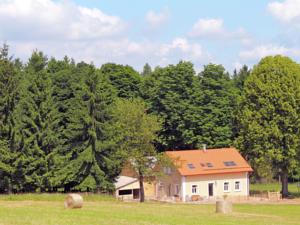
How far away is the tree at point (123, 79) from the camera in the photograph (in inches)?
3418

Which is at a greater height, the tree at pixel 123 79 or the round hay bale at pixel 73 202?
the tree at pixel 123 79

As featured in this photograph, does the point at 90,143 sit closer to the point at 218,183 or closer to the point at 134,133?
the point at 134,133

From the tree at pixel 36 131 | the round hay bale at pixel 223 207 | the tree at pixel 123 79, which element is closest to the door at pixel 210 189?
the tree at pixel 36 131

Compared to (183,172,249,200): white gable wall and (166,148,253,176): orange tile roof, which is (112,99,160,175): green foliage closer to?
(166,148,253,176): orange tile roof

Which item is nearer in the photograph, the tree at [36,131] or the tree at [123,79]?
the tree at [36,131]

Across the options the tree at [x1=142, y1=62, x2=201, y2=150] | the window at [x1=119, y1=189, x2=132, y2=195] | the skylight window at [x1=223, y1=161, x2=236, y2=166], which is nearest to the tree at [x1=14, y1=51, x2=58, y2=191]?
the window at [x1=119, y1=189, x2=132, y2=195]

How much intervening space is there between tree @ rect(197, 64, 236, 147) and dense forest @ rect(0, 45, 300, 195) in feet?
0.43

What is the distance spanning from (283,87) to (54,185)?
87.5 ft

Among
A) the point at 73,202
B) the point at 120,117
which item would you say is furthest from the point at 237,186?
the point at 73,202

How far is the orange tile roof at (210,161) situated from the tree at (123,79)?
19.8m

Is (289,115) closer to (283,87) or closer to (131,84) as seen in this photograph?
(283,87)

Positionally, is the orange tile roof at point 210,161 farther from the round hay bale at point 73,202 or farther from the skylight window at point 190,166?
the round hay bale at point 73,202

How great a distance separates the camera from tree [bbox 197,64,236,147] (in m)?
A: 79.0

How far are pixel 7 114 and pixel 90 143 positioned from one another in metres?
8.36
